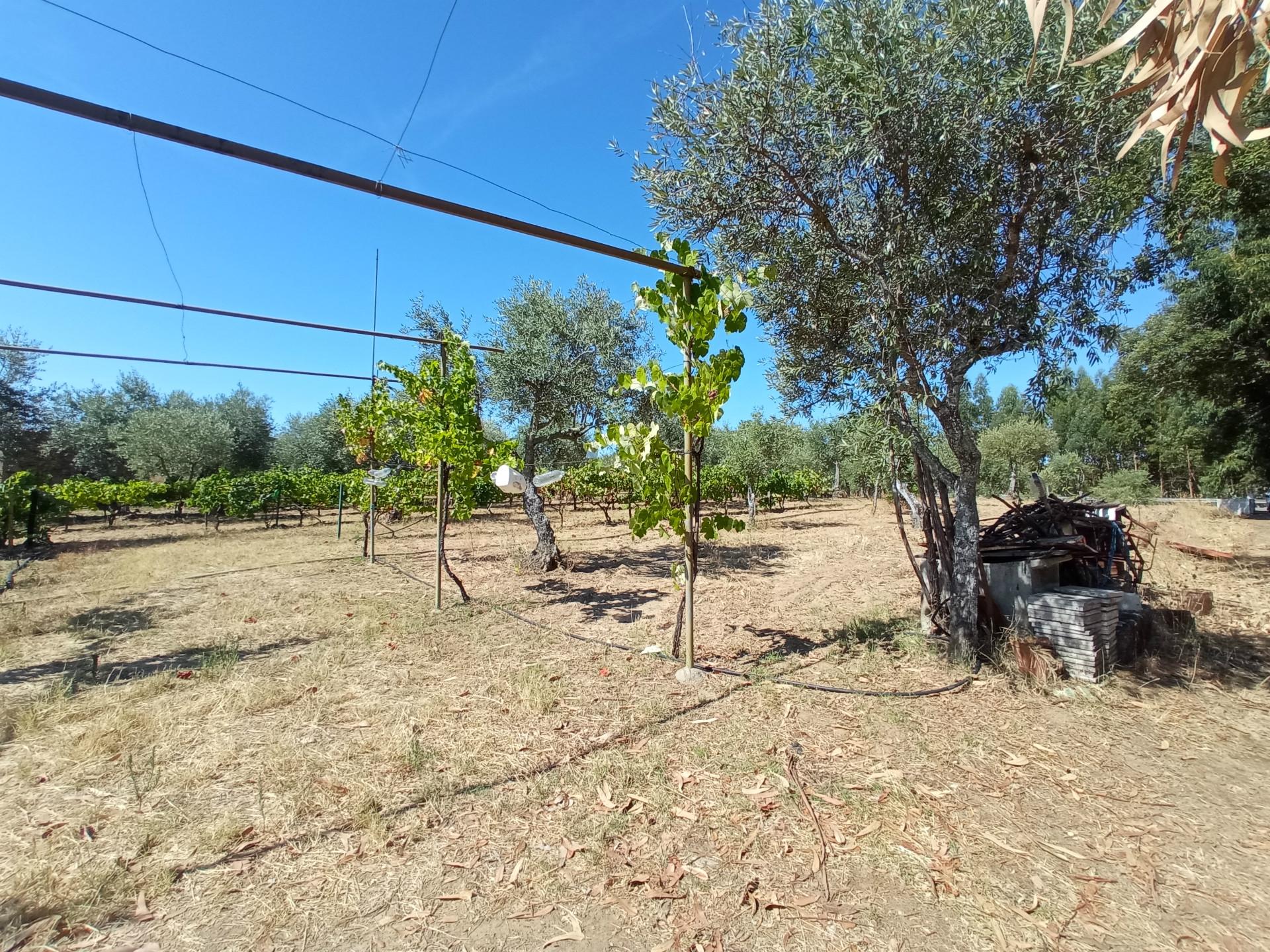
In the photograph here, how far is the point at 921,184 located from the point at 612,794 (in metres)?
5.18

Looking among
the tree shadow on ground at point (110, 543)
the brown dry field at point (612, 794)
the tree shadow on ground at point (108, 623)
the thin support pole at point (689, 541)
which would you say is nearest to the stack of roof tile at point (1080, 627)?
the brown dry field at point (612, 794)

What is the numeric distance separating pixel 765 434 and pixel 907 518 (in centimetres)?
731

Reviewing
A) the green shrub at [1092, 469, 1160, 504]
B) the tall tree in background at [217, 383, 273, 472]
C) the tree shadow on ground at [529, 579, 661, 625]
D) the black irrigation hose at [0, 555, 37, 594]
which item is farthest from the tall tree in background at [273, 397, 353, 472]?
the green shrub at [1092, 469, 1160, 504]

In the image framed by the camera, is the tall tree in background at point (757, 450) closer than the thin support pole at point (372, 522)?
No

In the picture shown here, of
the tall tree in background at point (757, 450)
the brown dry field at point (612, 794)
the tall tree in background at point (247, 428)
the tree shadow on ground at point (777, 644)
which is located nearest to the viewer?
the brown dry field at point (612, 794)

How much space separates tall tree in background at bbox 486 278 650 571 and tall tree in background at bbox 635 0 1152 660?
22.6ft

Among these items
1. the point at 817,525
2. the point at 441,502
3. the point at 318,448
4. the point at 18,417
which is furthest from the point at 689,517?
the point at 318,448

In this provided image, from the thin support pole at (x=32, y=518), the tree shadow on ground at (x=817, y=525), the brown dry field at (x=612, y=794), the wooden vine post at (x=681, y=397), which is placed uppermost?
the wooden vine post at (x=681, y=397)

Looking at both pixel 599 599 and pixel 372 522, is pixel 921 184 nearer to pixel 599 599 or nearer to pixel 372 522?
pixel 599 599

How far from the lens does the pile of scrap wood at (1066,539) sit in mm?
5820

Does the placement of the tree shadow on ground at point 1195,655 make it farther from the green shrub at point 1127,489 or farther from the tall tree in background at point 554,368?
the green shrub at point 1127,489

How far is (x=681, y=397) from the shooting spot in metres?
4.51

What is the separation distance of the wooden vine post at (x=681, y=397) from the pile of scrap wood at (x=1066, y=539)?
3426 mm

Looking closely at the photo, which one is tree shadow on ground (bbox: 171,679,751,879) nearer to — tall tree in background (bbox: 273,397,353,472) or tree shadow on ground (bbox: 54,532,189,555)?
tree shadow on ground (bbox: 54,532,189,555)
